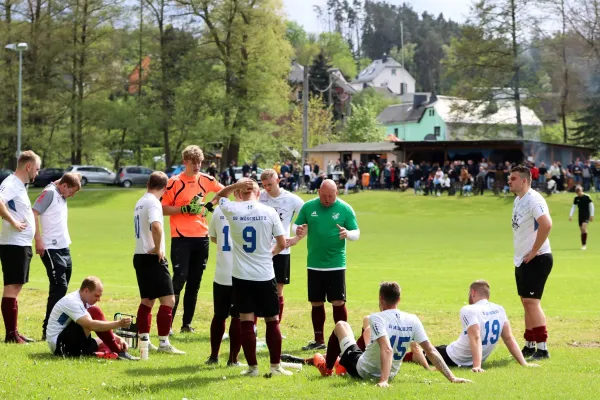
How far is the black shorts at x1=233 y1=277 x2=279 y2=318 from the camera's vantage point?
905cm

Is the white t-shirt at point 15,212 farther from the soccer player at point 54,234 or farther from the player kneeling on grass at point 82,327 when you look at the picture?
the player kneeling on grass at point 82,327

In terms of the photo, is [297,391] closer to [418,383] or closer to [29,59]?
[418,383]

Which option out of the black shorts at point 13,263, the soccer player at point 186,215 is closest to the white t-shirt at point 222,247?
the soccer player at point 186,215

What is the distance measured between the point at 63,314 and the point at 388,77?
548ft

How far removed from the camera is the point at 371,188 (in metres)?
58.8

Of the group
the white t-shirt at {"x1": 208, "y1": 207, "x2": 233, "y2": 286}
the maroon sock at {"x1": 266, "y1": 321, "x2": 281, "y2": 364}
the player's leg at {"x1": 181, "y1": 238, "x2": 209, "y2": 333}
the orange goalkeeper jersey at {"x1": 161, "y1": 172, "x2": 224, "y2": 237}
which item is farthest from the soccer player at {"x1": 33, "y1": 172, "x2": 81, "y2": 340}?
the maroon sock at {"x1": 266, "y1": 321, "x2": 281, "y2": 364}

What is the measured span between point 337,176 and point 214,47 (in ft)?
64.8

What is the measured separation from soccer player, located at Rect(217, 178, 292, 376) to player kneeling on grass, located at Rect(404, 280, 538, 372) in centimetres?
173

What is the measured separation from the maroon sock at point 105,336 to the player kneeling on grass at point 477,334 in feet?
11.8

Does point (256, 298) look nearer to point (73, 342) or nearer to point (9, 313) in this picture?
point (73, 342)

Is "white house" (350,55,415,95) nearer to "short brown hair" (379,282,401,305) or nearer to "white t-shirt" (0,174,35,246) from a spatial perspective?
"white t-shirt" (0,174,35,246)

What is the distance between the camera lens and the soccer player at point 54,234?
11375 millimetres

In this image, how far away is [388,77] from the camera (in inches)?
6816

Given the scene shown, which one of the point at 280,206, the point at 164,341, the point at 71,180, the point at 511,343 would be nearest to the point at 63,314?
the point at 164,341
